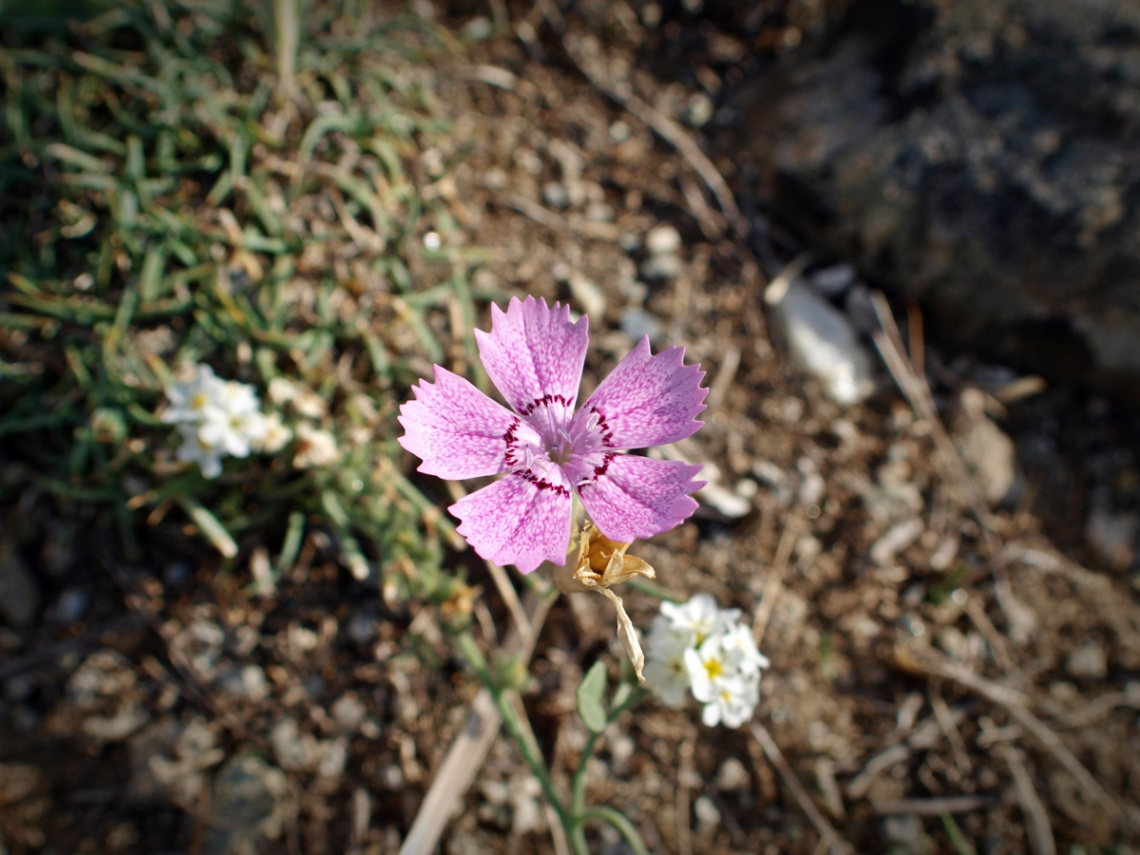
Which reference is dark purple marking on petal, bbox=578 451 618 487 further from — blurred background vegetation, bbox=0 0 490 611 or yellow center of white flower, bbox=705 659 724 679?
blurred background vegetation, bbox=0 0 490 611

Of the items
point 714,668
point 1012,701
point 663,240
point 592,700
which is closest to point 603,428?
point 592,700

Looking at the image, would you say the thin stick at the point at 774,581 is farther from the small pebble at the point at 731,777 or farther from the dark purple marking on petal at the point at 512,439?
the dark purple marking on petal at the point at 512,439

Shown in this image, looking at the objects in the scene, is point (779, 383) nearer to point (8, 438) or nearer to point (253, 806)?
point (253, 806)

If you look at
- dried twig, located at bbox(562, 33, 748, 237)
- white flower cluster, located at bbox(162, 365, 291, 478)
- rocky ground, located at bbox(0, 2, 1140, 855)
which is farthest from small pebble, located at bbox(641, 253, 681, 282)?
white flower cluster, located at bbox(162, 365, 291, 478)

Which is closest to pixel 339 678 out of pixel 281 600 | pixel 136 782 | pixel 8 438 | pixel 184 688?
pixel 281 600

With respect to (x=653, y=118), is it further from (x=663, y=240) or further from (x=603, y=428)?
(x=603, y=428)
